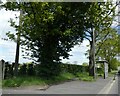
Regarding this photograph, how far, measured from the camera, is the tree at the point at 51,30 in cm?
2270

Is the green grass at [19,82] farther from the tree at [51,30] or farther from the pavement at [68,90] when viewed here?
the tree at [51,30]

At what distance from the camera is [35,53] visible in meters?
25.0

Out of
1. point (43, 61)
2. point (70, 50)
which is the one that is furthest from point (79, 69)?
point (43, 61)

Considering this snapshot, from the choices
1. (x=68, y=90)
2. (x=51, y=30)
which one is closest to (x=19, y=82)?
(x=68, y=90)

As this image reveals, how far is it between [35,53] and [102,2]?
8103 mm

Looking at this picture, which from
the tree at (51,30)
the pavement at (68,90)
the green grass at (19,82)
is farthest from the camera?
the tree at (51,30)

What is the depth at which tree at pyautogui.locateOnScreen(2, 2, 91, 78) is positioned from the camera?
22.7 meters

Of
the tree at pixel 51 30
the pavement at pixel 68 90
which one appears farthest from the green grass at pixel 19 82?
the tree at pixel 51 30

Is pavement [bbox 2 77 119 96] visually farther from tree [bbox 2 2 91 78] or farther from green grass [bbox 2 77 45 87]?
tree [bbox 2 2 91 78]

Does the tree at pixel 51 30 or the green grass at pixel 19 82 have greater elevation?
the tree at pixel 51 30

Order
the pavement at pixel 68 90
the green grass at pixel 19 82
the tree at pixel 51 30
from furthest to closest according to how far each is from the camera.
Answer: the tree at pixel 51 30 → the green grass at pixel 19 82 → the pavement at pixel 68 90

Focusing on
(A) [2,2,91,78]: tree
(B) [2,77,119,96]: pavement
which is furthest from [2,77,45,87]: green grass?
(A) [2,2,91,78]: tree

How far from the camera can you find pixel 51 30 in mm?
24078

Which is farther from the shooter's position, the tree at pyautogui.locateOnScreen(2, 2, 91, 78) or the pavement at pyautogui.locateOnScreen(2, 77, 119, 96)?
the tree at pyautogui.locateOnScreen(2, 2, 91, 78)
